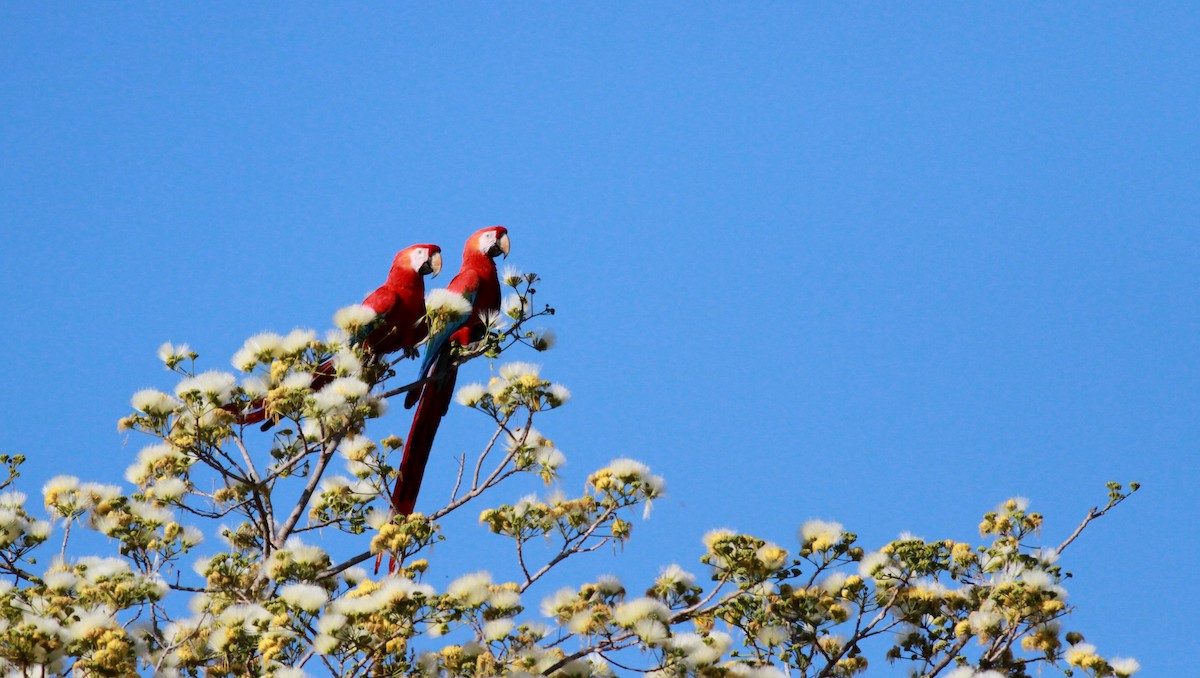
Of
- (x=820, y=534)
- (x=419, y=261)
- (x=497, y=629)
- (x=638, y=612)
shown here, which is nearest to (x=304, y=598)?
(x=497, y=629)

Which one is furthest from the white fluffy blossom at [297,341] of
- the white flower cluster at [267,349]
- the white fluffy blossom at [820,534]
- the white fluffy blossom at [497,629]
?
the white fluffy blossom at [820,534]

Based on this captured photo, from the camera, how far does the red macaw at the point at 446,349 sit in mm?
6277

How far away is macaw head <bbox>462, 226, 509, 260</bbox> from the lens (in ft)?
22.6

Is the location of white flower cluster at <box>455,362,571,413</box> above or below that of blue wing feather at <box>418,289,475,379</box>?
below

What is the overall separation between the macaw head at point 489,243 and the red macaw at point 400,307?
19cm

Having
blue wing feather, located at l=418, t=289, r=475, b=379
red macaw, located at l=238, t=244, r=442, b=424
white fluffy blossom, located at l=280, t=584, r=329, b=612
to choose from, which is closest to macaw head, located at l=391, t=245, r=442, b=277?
red macaw, located at l=238, t=244, r=442, b=424

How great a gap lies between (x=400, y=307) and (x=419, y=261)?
1.32 feet

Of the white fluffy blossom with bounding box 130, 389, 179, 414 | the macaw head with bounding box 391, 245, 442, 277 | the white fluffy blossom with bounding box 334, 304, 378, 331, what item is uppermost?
the macaw head with bounding box 391, 245, 442, 277

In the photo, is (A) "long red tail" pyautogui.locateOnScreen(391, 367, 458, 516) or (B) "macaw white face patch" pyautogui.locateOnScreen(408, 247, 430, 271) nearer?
(A) "long red tail" pyautogui.locateOnScreen(391, 367, 458, 516)

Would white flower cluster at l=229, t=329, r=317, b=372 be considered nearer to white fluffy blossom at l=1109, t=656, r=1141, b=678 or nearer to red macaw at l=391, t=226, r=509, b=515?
red macaw at l=391, t=226, r=509, b=515

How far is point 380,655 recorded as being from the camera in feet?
14.5

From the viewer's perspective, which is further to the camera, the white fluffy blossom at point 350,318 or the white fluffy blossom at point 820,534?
the white fluffy blossom at point 350,318

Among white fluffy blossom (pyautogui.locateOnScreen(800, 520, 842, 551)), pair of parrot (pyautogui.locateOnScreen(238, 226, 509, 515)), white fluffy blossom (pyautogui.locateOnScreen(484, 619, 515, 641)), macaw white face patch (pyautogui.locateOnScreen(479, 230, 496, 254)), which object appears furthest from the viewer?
macaw white face patch (pyautogui.locateOnScreen(479, 230, 496, 254))

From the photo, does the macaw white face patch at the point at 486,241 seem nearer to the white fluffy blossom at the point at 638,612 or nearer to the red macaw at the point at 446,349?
the red macaw at the point at 446,349
